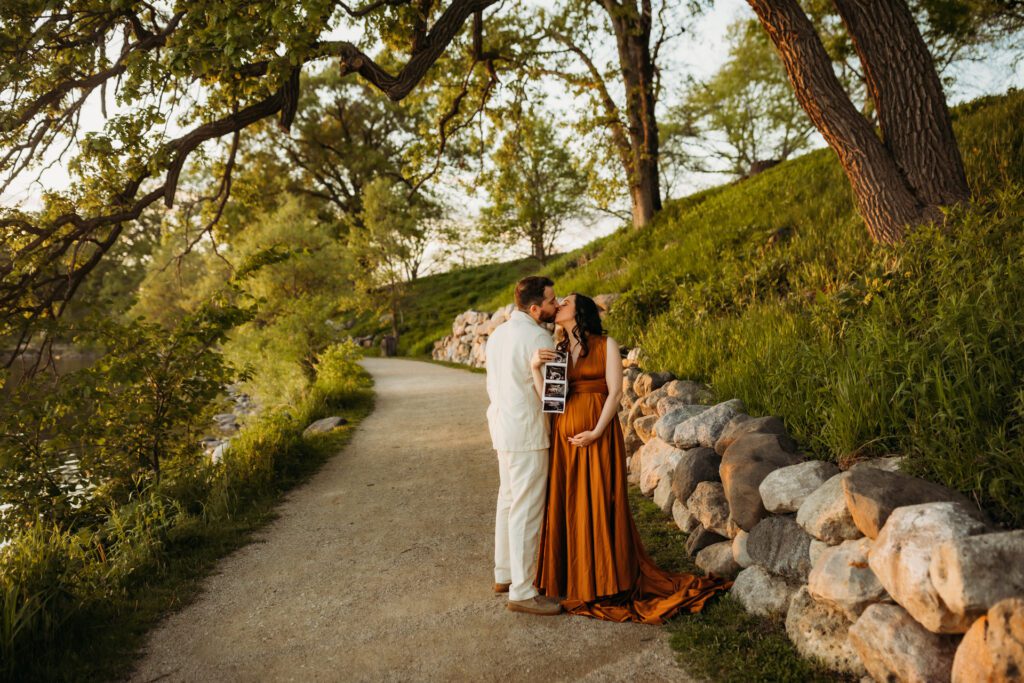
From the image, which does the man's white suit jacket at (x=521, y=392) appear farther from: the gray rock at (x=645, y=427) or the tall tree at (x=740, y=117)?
the tall tree at (x=740, y=117)

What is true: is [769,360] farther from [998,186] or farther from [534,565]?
[998,186]

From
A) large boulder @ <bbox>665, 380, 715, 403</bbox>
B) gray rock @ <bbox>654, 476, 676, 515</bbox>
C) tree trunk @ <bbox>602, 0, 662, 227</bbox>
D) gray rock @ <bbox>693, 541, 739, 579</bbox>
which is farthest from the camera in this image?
tree trunk @ <bbox>602, 0, 662, 227</bbox>

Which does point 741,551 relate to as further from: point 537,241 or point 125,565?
point 537,241

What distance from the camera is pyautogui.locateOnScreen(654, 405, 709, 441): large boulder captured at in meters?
5.65

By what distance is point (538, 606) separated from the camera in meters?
4.16

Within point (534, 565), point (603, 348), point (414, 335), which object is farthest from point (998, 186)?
point (414, 335)

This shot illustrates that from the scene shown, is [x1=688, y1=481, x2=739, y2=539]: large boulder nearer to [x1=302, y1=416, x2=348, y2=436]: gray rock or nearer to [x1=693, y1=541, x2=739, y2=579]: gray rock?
[x1=693, y1=541, x2=739, y2=579]: gray rock

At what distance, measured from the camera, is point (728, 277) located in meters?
8.78

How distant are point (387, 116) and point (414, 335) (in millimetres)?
16230

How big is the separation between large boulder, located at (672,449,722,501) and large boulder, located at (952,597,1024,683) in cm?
251

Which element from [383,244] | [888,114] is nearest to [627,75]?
[888,114]

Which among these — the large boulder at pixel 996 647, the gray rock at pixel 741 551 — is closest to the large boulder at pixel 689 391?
the gray rock at pixel 741 551

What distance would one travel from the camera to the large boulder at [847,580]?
9.75 feet

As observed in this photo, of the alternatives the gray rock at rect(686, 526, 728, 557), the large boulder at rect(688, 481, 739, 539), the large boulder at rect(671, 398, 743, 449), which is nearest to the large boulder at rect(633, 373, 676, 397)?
the large boulder at rect(671, 398, 743, 449)
